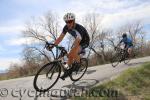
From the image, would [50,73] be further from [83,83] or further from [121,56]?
[121,56]

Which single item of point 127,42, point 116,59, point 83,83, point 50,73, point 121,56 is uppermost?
point 127,42

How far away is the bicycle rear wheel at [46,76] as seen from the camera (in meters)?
9.02

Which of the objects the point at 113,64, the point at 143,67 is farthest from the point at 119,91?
the point at 113,64

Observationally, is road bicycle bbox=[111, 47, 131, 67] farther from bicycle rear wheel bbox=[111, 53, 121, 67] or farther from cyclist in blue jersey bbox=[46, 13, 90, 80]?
cyclist in blue jersey bbox=[46, 13, 90, 80]

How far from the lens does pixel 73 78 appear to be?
1128 centimetres

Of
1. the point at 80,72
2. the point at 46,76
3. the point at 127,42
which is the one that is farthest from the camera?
the point at 127,42

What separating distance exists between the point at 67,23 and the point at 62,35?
42 cm

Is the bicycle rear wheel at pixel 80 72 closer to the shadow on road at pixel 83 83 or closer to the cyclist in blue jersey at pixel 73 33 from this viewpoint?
the shadow on road at pixel 83 83

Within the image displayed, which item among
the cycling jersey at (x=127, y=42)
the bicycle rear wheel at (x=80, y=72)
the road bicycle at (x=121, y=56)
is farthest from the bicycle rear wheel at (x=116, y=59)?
the bicycle rear wheel at (x=80, y=72)

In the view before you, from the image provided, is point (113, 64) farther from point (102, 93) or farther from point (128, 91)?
point (102, 93)

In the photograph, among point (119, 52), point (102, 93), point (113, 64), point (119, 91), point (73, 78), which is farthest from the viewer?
point (119, 52)

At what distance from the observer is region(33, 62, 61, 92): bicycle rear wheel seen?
9016 millimetres

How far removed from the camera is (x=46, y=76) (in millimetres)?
9562

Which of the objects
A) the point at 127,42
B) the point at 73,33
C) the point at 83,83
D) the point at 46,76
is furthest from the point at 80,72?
the point at 127,42
